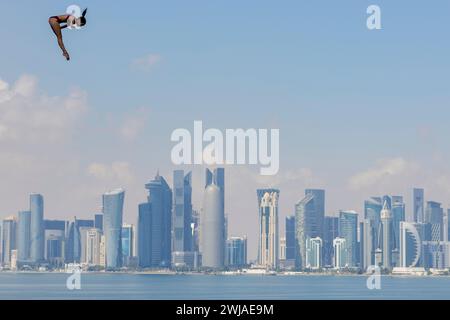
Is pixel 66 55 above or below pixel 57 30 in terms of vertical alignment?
below

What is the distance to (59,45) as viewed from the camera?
1692cm

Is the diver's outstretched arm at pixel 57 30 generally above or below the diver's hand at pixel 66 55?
above

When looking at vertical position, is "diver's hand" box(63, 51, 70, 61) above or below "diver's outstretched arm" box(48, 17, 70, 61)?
below
